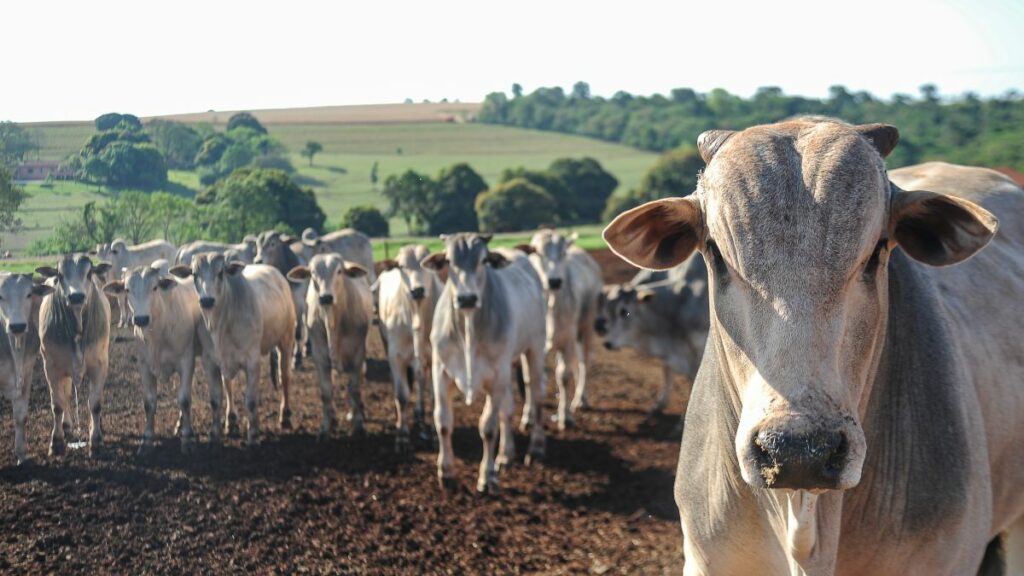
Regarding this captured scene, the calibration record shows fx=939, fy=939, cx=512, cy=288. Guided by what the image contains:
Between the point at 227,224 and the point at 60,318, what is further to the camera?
the point at 227,224

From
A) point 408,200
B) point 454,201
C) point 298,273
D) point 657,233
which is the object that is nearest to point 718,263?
point 657,233

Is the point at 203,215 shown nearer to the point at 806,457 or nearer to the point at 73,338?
the point at 73,338

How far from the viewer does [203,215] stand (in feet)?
32.3

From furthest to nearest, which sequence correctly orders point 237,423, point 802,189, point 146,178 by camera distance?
point 237,423 < point 146,178 < point 802,189

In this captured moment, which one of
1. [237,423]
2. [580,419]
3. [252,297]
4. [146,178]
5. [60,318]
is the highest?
[146,178]

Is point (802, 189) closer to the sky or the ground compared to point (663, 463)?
closer to the sky

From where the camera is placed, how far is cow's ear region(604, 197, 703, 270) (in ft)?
11.1

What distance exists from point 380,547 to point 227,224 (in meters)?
4.66

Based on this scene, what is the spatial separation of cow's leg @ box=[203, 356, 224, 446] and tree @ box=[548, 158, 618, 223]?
30112 mm

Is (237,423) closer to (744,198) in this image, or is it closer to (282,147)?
(282,147)

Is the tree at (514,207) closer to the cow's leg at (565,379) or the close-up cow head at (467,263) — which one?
the cow's leg at (565,379)

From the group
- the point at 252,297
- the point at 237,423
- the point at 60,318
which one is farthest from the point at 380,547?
the point at 252,297

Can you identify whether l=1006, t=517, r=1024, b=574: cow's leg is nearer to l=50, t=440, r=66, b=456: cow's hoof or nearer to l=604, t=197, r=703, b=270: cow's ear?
l=604, t=197, r=703, b=270: cow's ear

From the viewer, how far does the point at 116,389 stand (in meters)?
7.82
